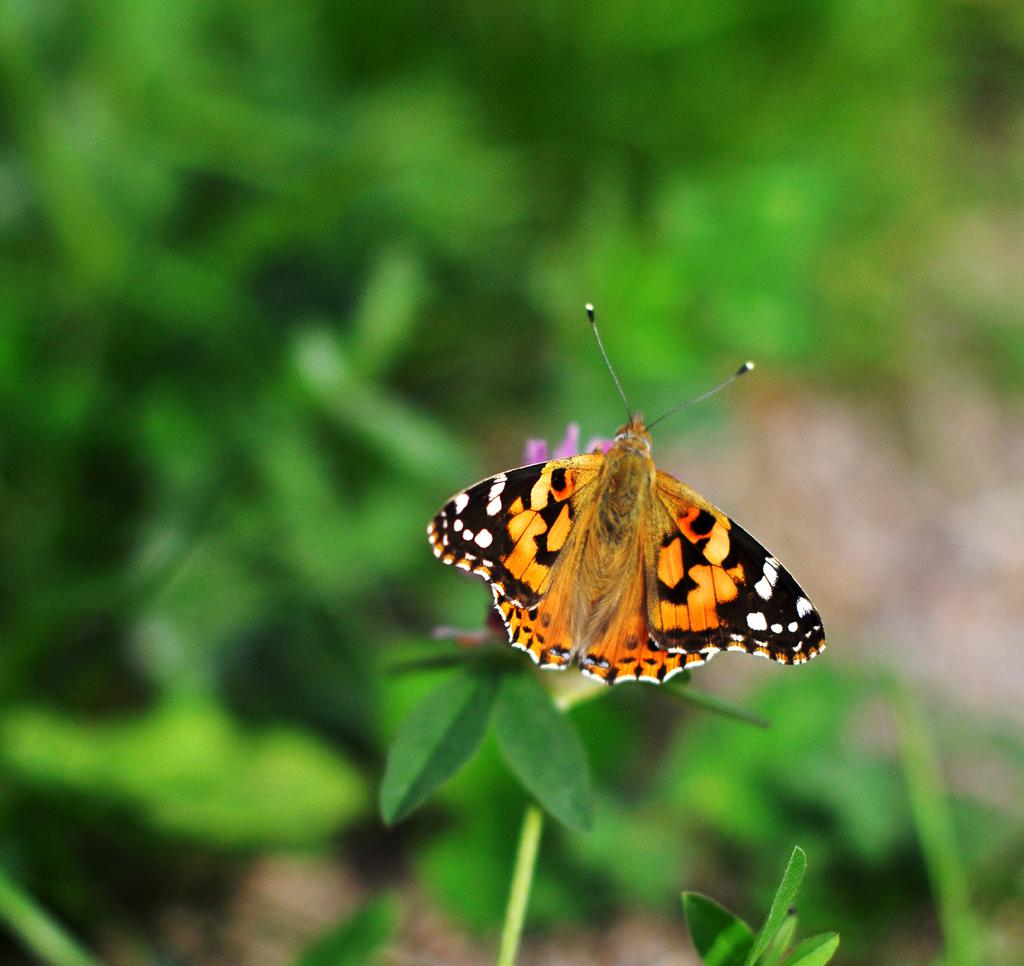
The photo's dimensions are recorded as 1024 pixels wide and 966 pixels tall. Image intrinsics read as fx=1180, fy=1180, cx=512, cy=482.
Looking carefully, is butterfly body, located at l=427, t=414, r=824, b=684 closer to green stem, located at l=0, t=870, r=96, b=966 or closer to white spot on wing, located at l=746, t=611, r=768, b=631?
white spot on wing, located at l=746, t=611, r=768, b=631

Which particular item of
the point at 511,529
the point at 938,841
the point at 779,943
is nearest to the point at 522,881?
the point at 779,943

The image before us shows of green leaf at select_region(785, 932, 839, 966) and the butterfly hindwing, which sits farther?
the butterfly hindwing

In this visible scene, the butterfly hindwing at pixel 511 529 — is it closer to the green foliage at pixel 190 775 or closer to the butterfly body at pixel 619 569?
the butterfly body at pixel 619 569

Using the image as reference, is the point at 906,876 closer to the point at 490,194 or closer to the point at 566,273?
the point at 566,273

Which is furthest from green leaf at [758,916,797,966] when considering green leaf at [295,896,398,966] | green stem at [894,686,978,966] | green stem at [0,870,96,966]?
Result: green stem at [0,870,96,966]

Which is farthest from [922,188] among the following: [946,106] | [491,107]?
[491,107]

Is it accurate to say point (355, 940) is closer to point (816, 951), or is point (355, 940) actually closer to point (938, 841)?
point (816, 951)

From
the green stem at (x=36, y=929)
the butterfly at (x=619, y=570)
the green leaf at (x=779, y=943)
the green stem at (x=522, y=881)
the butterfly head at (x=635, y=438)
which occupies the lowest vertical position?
the green stem at (x=36, y=929)

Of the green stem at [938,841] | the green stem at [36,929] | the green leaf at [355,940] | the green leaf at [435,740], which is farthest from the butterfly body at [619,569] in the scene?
the green stem at [36,929]
